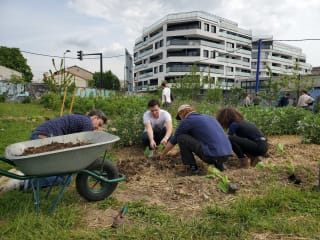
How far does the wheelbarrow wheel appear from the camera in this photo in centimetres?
277

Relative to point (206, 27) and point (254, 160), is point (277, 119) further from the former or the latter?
point (206, 27)

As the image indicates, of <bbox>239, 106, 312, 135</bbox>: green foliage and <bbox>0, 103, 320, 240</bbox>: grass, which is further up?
<bbox>239, 106, 312, 135</bbox>: green foliage

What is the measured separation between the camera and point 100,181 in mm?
2900

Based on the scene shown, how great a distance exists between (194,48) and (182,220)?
5058 centimetres

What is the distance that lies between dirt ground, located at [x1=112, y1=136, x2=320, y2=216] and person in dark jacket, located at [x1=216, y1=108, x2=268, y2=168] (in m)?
0.22

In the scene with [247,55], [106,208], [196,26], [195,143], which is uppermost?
[196,26]

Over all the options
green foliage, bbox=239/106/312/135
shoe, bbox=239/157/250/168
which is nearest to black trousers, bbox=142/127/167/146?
shoe, bbox=239/157/250/168

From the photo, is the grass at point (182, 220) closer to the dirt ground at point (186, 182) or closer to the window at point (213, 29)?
the dirt ground at point (186, 182)

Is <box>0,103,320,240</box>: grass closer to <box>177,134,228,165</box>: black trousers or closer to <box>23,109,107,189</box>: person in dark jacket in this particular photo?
<box>23,109,107,189</box>: person in dark jacket

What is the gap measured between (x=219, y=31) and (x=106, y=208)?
56716mm

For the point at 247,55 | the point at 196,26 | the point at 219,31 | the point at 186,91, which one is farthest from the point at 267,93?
the point at 247,55

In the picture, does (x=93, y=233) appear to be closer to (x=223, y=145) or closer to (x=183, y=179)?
(x=183, y=179)

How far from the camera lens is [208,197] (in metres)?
2.85

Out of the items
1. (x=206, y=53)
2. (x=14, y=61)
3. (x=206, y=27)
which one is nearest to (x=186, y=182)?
(x=206, y=53)
